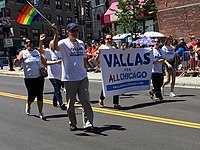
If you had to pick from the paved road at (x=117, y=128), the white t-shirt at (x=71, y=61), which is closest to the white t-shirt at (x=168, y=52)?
the paved road at (x=117, y=128)

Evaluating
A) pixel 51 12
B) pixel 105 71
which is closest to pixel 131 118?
pixel 105 71

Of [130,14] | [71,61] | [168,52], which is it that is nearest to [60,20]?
[130,14]

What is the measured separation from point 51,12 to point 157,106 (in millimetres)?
51602

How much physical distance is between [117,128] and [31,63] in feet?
9.09

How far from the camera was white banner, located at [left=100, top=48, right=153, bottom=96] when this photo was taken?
348 inches

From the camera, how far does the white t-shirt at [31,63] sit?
804cm

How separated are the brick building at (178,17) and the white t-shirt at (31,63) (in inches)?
712

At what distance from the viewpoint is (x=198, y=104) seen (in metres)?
8.92

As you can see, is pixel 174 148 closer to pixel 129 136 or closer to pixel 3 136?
pixel 129 136

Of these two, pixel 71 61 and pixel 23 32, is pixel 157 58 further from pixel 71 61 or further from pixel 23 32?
pixel 23 32

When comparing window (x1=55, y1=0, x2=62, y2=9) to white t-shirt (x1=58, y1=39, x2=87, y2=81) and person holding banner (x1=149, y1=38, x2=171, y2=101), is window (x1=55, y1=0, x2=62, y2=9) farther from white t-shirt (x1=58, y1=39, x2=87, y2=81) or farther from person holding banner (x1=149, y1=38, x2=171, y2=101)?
white t-shirt (x1=58, y1=39, x2=87, y2=81)

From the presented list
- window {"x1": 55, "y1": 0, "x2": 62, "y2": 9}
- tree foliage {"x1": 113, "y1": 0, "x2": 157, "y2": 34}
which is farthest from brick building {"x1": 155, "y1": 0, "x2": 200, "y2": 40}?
window {"x1": 55, "y1": 0, "x2": 62, "y2": 9}

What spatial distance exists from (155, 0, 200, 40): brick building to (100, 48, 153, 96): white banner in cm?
1560

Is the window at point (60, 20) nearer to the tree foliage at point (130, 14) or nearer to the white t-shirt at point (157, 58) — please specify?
the tree foliage at point (130, 14)
